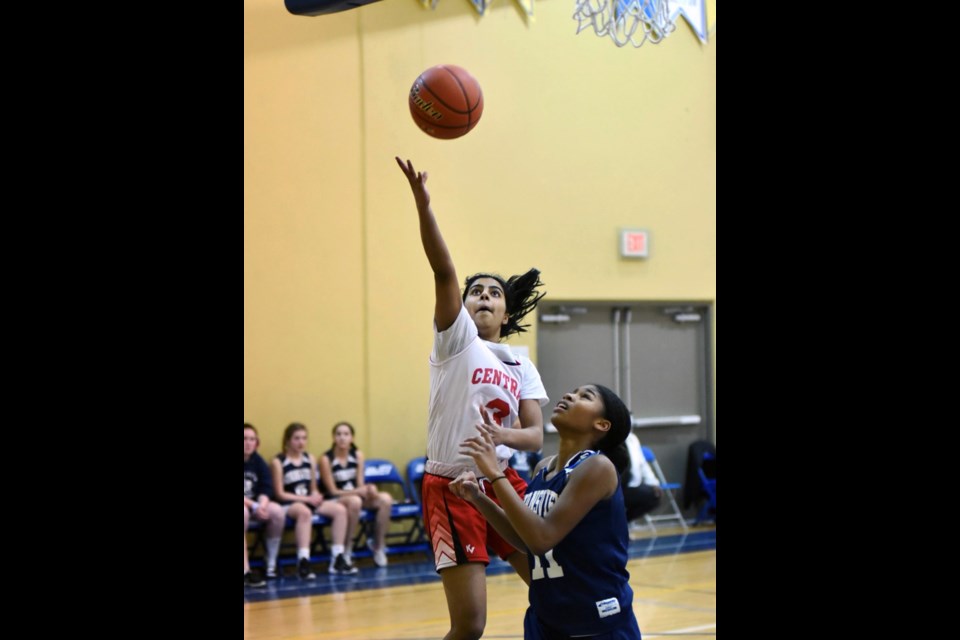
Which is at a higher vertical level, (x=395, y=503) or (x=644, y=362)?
(x=644, y=362)

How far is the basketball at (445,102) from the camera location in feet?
13.0

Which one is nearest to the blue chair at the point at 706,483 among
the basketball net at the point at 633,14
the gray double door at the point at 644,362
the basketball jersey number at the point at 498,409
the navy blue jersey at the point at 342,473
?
the gray double door at the point at 644,362

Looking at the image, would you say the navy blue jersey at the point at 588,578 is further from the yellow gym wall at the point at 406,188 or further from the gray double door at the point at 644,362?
the gray double door at the point at 644,362

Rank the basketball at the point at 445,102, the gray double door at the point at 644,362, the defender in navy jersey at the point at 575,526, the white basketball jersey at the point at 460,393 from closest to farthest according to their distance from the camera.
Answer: the defender in navy jersey at the point at 575,526
the white basketball jersey at the point at 460,393
the basketball at the point at 445,102
the gray double door at the point at 644,362

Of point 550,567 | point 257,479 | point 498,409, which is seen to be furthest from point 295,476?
point 550,567

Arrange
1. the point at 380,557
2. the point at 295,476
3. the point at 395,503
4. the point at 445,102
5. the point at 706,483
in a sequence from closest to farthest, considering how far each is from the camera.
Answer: the point at 445,102 < the point at 295,476 < the point at 380,557 < the point at 395,503 < the point at 706,483

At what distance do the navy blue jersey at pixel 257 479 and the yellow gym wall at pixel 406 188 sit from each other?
387mm

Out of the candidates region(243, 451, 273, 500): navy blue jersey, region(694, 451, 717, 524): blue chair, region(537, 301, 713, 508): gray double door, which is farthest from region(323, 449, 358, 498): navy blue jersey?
region(694, 451, 717, 524): blue chair

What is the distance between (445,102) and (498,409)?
3.67 feet

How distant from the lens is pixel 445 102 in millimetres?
3967

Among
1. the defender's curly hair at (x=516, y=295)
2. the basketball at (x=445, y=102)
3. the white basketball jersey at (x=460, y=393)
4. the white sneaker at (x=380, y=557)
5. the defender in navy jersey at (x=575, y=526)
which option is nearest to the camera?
the defender in navy jersey at (x=575, y=526)

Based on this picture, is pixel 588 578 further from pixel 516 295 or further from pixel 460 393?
pixel 516 295
